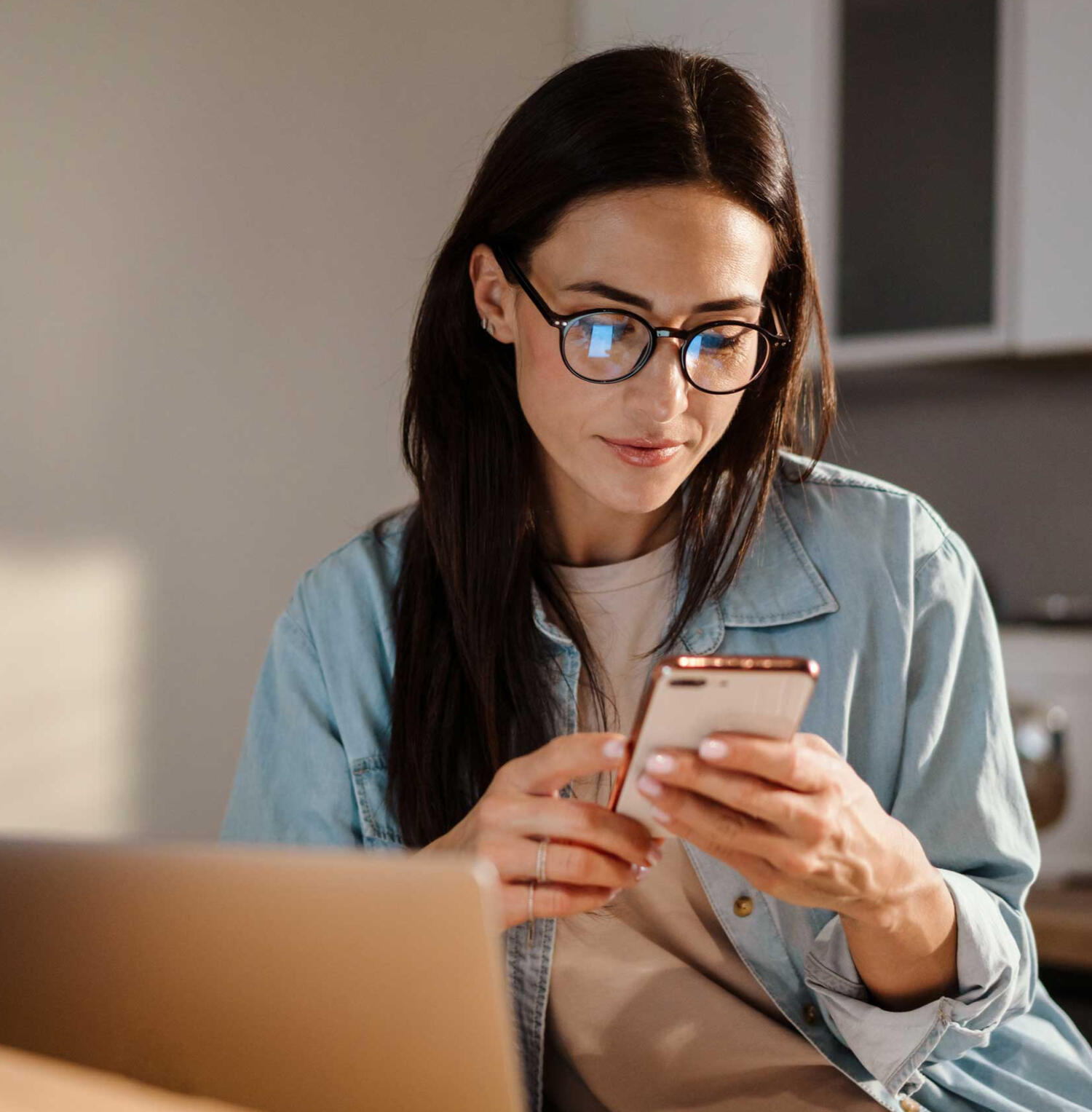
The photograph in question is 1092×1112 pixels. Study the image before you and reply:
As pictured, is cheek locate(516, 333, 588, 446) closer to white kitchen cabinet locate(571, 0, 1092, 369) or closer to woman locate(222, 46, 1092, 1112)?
woman locate(222, 46, 1092, 1112)

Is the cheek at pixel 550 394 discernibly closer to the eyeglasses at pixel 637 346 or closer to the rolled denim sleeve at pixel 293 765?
the eyeglasses at pixel 637 346

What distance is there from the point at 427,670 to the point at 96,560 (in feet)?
2.63

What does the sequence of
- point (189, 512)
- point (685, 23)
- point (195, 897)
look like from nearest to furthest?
point (195, 897), point (189, 512), point (685, 23)

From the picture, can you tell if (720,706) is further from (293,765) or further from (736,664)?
(293,765)

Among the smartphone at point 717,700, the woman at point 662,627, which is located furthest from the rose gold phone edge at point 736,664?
the woman at point 662,627

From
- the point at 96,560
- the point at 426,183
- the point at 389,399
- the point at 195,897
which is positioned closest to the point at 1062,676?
the point at 389,399

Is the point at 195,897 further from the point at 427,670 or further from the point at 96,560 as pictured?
the point at 96,560

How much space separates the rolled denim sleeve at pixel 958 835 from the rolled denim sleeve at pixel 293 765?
0.42m

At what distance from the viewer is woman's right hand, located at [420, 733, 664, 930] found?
2.42ft

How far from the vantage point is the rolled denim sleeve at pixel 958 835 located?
0.87 m

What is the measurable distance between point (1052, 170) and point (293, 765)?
179cm

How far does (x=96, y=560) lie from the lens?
171 centimetres

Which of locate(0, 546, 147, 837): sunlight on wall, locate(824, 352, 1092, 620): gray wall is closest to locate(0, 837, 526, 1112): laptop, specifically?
locate(0, 546, 147, 837): sunlight on wall

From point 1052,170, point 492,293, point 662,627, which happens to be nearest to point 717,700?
point 662,627
